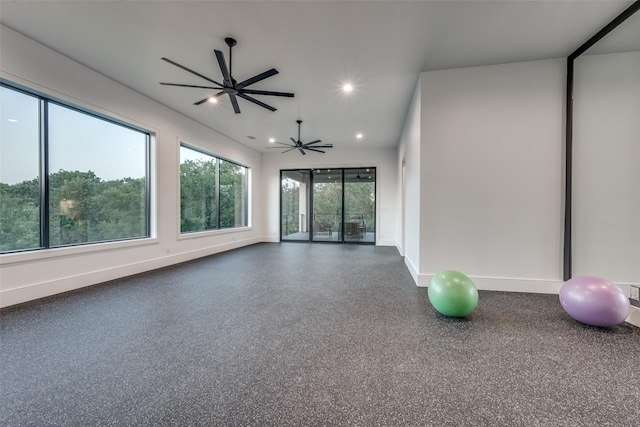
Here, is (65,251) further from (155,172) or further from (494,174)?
(494,174)

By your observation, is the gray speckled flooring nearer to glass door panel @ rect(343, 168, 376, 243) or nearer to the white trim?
the white trim

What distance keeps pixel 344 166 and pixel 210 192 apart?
4.23 m

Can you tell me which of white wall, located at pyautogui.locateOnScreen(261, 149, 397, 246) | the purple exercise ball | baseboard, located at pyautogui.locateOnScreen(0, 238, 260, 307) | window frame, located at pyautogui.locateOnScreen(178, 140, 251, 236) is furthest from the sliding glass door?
the purple exercise ball

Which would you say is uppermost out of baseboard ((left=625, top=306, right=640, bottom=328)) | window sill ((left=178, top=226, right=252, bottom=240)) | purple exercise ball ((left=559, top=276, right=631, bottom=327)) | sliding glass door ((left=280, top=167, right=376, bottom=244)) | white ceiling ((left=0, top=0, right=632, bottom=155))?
white ceiling ((left=0, top=0, right=632, bottom=155))

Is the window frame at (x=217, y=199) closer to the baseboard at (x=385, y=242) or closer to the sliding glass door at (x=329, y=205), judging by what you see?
the sliding glass door at (x=329, y=205)

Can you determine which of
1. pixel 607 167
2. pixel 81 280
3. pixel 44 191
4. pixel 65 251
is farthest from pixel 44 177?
pixel 607 167

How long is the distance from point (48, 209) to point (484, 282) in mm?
6071

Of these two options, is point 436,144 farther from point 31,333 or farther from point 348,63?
point 31,333

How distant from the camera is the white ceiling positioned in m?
2.49

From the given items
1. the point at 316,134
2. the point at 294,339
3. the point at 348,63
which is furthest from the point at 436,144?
the point at 316,134

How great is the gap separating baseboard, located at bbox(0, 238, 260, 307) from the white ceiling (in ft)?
10.0

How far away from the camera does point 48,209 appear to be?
3.30 m

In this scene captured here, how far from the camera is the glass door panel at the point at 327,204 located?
27.7ft

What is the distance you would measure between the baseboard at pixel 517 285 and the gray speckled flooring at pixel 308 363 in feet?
0.61
